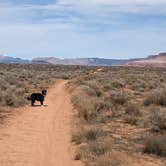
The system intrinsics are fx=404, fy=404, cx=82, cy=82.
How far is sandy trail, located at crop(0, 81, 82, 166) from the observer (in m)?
10.7

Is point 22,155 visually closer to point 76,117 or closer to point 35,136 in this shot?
point 35,136

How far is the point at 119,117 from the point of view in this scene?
1823 centimetres

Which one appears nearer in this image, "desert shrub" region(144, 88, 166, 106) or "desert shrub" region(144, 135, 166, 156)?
"desert shrub" region(144, 135, 166, 156)

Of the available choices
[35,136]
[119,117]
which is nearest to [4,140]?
[35,136]

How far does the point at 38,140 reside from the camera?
43.3 ft

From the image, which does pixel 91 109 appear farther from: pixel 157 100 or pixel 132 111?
pixel 157 100

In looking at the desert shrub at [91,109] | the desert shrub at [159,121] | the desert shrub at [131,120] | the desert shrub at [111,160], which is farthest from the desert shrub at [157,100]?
the desert shrub at [111,160]

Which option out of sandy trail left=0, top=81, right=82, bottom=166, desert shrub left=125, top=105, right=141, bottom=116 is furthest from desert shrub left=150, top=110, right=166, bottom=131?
sandy trail left=0, top=81, right=82, bottom=166

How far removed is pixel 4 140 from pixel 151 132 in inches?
209

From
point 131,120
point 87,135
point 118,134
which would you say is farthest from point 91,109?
point 87,135

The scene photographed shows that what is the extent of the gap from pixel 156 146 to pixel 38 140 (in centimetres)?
390

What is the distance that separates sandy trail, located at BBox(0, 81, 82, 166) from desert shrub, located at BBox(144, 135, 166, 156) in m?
2.27

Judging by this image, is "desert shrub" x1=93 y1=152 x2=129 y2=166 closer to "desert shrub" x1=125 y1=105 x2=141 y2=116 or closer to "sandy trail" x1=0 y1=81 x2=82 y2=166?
"sandy trail" x1=0 y1=81 x2=82 y2=166

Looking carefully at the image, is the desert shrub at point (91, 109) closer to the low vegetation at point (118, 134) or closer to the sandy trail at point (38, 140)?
the low vegetation at point (118, 134)
